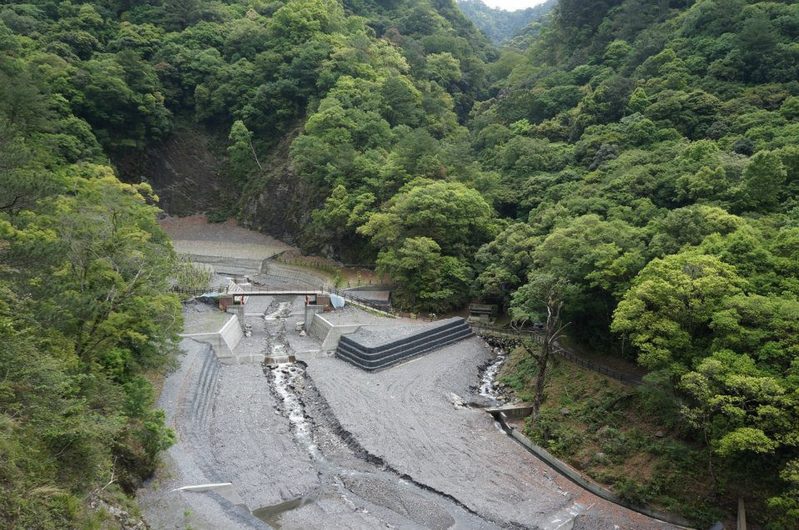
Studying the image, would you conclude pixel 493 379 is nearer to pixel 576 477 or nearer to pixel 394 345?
pixel 394 345

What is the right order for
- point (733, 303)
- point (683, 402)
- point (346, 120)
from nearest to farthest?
1. point (733, 303)
2. point (683, 402)
3. point (346, 120)

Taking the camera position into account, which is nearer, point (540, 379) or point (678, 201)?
point (540, 379)

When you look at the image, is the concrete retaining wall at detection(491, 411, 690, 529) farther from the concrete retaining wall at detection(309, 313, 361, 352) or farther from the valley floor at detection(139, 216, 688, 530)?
the concrete retaining wall at detection(309, 313, 361, 352)

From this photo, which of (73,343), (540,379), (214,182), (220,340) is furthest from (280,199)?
(73,343)

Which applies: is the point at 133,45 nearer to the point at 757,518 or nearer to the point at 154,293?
the point at 154,293

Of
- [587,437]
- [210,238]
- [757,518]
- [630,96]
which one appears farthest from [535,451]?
[210,238]

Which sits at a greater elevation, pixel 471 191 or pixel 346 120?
pixel 346 120
